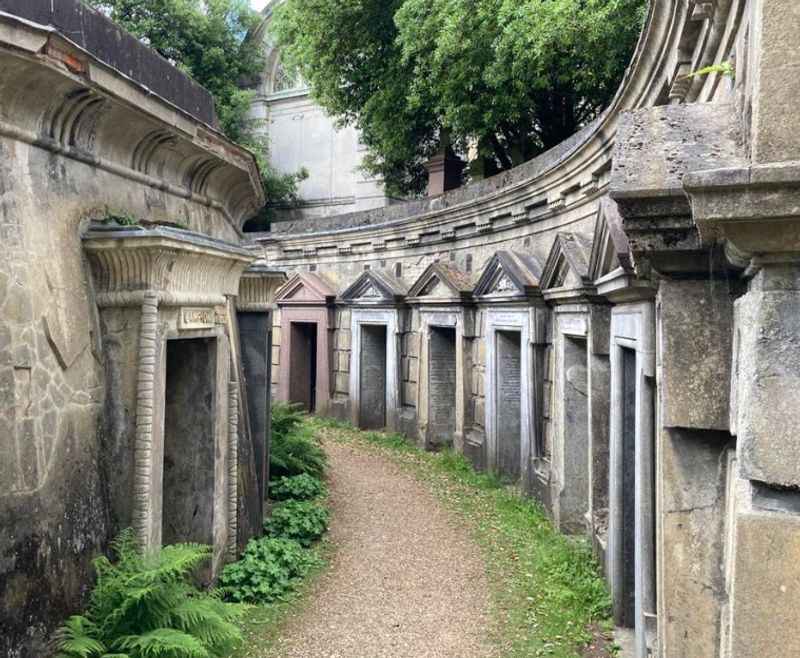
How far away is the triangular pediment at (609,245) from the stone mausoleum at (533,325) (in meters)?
0.06

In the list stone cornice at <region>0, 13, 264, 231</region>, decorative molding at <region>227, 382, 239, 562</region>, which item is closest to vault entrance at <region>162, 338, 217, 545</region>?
decorative molding at <region>227, 382, 239, 562</region>

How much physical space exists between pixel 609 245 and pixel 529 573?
3918 millimetres

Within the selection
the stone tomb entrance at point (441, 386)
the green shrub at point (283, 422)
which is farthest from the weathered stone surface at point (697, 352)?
the stone tomb entrance at point (441, 386)

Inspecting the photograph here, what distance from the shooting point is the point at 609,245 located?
5.73m

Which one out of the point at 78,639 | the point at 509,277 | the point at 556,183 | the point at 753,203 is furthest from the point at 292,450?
the point at 753,203

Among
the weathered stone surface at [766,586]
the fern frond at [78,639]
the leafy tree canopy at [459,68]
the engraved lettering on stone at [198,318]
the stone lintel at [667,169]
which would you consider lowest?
the fern frond at [78,639]

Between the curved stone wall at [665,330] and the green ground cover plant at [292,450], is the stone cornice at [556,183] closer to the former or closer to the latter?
the curved stone wall at [665,330]

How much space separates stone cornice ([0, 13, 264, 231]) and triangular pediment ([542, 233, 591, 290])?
155 inches

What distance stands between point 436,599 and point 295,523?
2.31m

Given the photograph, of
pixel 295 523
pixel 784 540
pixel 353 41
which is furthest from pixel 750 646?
pixel 353 41

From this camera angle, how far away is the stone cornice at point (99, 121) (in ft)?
14.3

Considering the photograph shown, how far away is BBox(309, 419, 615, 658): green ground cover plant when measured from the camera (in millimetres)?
6248

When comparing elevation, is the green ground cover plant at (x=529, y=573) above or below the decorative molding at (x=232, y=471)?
below

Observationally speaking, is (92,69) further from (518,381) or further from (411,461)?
(411,461)
